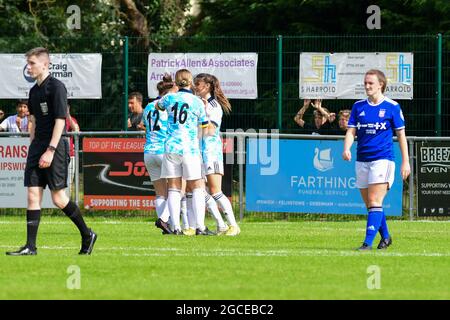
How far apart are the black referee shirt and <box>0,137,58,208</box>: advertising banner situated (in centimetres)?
793

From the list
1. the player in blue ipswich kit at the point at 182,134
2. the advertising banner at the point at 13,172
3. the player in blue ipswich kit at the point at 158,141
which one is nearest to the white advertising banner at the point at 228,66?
the advertising banner at the point at 13,172

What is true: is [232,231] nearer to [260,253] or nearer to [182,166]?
[182,166]

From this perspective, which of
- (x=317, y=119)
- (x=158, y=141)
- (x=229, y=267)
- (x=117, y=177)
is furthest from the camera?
(x=317, y=119)

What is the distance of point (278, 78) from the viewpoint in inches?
Answer: 968

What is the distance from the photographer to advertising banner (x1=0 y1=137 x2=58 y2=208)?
20.8 m

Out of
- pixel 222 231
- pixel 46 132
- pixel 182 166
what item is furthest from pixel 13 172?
pixel 46 132

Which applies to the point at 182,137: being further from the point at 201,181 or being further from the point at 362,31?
the point at 362,31

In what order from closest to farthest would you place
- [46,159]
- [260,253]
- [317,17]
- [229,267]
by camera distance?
[229,267], [46,159], [260,253], [317,17]

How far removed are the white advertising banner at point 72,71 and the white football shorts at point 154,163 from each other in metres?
8.26

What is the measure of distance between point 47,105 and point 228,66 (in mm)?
11817

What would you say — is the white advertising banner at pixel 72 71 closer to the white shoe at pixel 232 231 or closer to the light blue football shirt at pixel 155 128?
the light blue football shirt at pixel 155 128

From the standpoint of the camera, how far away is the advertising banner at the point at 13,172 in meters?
20.8

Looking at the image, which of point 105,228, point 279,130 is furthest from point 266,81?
point 105,228
